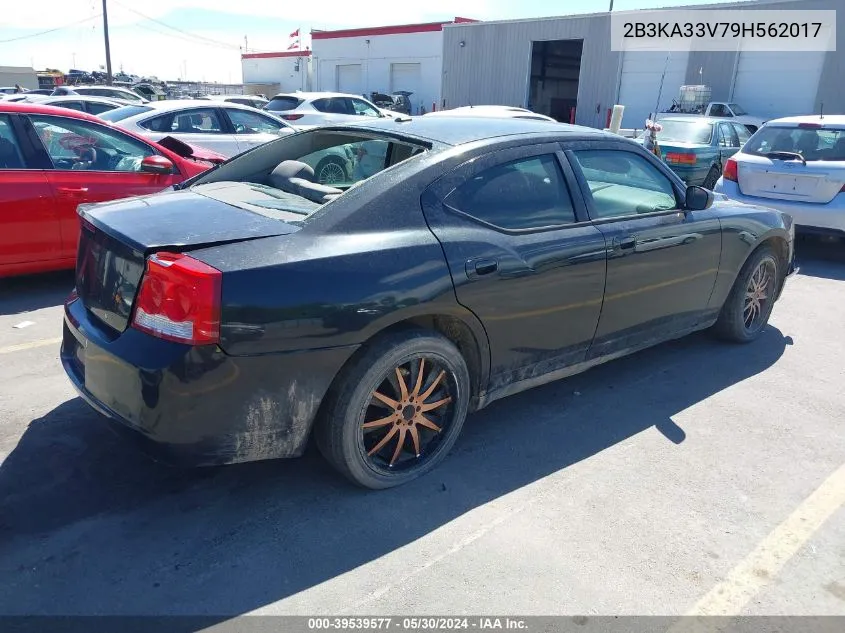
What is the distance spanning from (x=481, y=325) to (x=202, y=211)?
1342 millimetres

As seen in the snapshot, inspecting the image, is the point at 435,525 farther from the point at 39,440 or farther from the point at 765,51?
the point at 765,51

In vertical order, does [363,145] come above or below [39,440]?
above

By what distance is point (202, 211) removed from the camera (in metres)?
2.98

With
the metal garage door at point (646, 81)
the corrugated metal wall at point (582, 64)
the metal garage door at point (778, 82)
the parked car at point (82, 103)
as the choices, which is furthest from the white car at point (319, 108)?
the metal garage door at point (778, 82)

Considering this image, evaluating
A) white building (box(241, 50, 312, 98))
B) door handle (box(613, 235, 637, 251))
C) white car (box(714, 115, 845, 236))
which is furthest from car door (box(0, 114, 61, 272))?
white building (box(241, 50, 312, 98))

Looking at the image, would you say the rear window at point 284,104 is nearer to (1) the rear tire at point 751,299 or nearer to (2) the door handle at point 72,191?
(2) the door handle at point 72,191

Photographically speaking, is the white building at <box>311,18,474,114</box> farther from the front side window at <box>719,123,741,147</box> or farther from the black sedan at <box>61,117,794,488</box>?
the black sedan at <box>61,117,794,488</box>

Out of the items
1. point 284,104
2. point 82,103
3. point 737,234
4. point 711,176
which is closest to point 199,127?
point 82,103

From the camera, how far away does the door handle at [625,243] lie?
3.63m

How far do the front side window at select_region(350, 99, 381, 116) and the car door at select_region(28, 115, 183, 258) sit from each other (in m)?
10.9

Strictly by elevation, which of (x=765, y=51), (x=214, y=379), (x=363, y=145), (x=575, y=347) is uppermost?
(x=765, y=51)

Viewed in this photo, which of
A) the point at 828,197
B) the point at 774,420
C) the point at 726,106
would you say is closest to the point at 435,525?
the point at 774,420

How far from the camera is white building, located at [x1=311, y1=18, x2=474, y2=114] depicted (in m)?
35.5

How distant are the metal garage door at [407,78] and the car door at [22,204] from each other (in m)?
33.6
